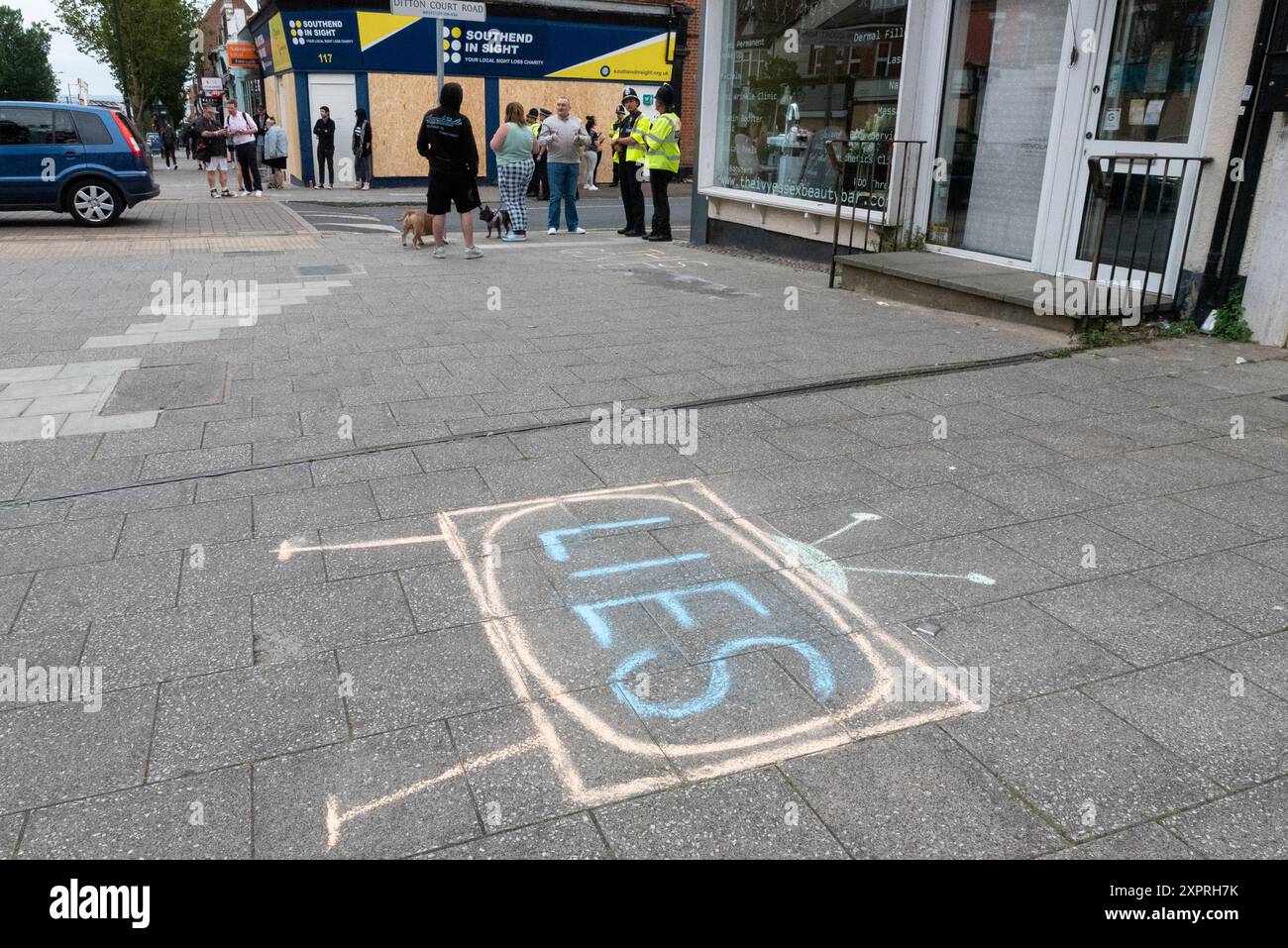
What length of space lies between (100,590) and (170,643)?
0.59 m

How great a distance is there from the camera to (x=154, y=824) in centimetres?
242

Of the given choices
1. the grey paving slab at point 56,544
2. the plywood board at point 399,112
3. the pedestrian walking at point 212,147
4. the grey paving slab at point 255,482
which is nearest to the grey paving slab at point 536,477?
the grey paving slab at point 255,482

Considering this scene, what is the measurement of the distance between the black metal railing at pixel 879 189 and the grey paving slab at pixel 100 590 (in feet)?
25.1

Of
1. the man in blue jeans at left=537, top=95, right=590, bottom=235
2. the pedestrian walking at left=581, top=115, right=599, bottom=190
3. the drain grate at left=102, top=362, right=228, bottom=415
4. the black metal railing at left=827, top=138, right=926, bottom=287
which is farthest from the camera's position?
the pedestrian walking at left=581, top=115, right=599, bottom=190

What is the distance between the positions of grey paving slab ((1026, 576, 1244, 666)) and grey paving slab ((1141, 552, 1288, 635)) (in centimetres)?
7

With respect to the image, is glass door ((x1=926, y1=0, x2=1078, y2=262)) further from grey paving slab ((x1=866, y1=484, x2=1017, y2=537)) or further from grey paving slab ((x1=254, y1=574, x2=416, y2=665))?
grey paving slab ((x1=254, y1=574, x2=416, y2=665))

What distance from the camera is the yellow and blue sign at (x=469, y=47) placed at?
Answer: 23.4 meters

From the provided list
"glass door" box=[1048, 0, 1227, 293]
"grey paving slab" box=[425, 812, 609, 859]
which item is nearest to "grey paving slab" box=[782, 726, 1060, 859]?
"grey paving slab" box=[425, 812, 609, 859]

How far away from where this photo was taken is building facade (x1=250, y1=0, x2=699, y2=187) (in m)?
23.5

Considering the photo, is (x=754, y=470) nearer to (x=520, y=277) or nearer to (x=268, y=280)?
(x=520, y=277)

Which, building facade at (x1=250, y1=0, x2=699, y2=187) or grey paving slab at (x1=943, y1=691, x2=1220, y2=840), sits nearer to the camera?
grey paving slab at (x1=943, y1=691, x2=1220, y2=840)

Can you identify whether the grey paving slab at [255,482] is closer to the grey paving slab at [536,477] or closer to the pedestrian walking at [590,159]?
the grey paving slab at [536,477]

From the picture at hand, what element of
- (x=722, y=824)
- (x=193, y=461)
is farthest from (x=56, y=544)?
(x=722, y=824)

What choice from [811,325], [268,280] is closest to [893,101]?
[811,325]
